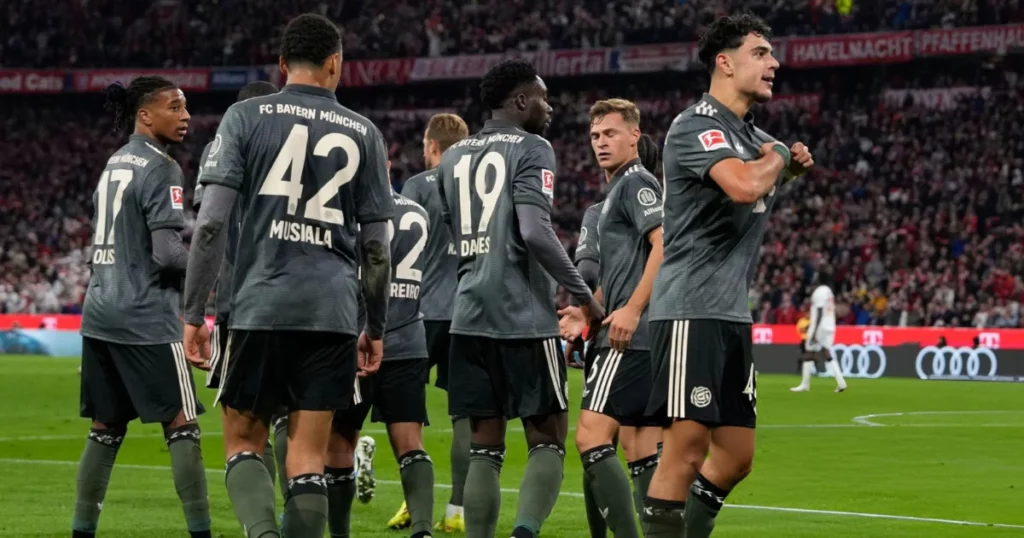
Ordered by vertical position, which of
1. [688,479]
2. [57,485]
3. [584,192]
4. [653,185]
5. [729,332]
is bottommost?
[57,485]

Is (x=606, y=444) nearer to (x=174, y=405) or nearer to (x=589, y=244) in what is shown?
(x=589, y=244)

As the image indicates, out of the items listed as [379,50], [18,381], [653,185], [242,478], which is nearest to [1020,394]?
[18,381]

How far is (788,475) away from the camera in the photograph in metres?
13.3

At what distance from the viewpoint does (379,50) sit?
52.0m

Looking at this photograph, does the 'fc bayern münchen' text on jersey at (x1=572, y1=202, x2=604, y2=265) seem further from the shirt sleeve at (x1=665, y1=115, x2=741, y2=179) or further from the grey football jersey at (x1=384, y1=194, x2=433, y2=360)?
the shirt sleeve at (x1=665, y1=115, x2=741, y2=179)

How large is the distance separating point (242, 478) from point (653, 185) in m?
2.84

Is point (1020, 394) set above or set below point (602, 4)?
below

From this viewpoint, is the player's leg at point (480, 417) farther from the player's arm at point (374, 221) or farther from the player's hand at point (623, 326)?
the player's arm at point (374, 221)

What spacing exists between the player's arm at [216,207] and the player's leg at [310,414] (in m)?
0.41

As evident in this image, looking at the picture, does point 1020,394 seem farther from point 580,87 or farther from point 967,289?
point 580,87

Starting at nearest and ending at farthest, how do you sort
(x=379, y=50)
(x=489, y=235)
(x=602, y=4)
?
(x=489, y=235)
(x=602, y=4)
(x=379, y=50)

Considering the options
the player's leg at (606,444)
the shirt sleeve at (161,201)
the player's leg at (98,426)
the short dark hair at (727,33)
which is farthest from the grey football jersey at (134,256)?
the short dark hair at (727,33)

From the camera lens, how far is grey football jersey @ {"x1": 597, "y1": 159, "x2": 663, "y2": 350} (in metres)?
7.70

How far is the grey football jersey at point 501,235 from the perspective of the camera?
24.2 feet
